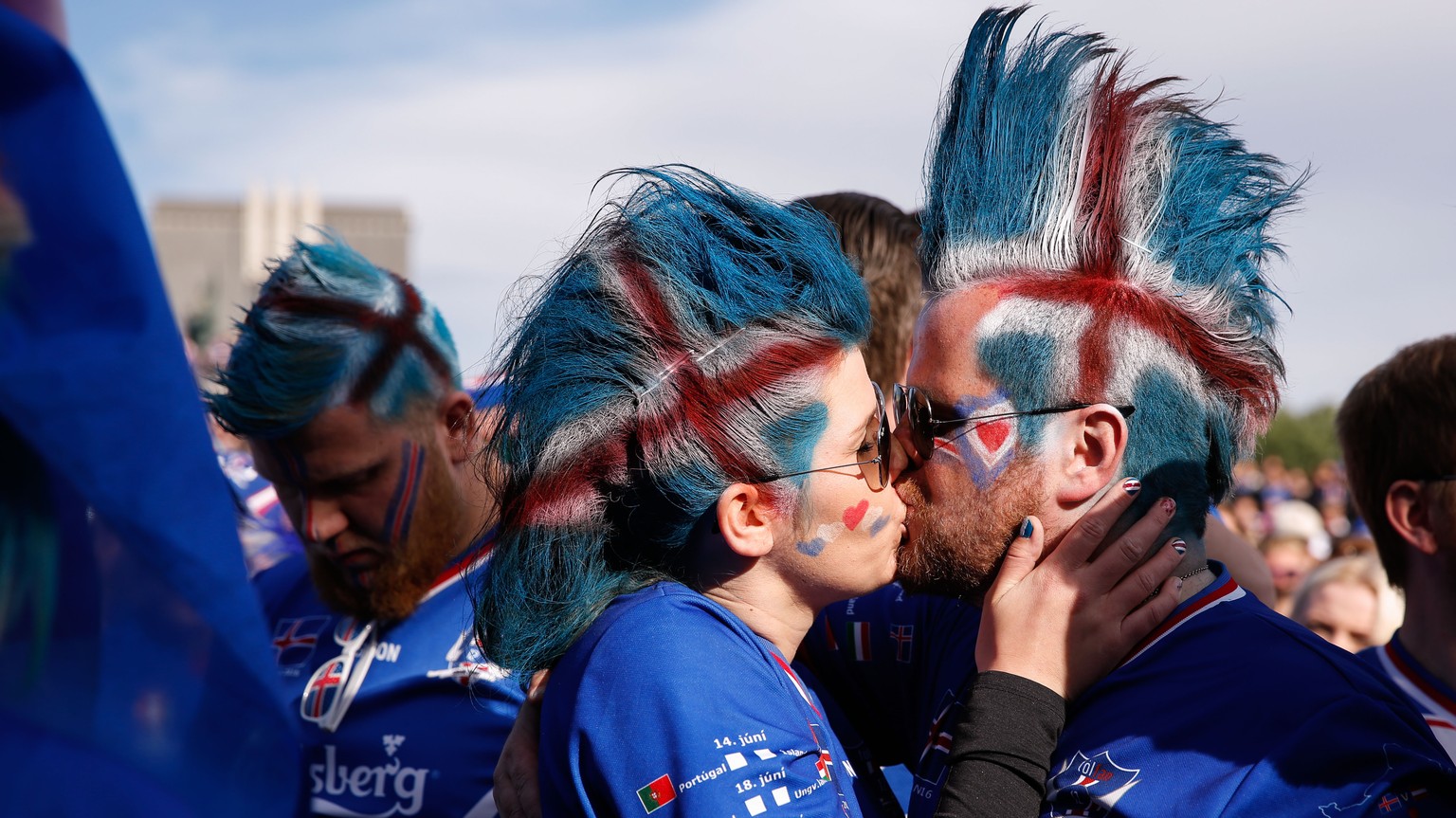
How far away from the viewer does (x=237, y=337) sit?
3434 millimetres

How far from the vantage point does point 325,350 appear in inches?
129

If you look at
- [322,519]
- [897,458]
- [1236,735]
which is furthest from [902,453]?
[322,519]

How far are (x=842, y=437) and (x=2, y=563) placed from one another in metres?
1.35

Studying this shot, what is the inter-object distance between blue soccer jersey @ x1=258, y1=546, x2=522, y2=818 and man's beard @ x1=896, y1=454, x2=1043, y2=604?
1.00 meters

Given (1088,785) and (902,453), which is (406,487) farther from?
(1088,785)

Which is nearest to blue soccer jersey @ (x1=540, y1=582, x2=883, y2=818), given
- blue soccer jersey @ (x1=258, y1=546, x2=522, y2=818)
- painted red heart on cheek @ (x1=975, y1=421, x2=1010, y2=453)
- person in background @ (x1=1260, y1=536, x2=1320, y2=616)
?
painted red heart on cheek @ (x1=975, y1=421, x2=1010, y2=453)

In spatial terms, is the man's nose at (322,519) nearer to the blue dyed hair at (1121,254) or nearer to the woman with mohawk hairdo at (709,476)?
the woman with mohawk hairdo at (709,476)

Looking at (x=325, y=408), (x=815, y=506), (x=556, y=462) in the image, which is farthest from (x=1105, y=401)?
(x=325, y=408)

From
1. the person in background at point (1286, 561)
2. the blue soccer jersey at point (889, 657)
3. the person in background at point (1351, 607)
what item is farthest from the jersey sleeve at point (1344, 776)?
the person in background at point (1286, 561)

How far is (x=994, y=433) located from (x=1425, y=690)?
160 cm

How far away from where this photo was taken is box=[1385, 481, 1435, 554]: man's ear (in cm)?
304

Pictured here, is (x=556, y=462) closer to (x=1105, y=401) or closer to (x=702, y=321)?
(x=702, y=321)

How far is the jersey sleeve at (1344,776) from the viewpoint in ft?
5.75

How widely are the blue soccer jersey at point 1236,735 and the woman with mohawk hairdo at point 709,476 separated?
0.08m
